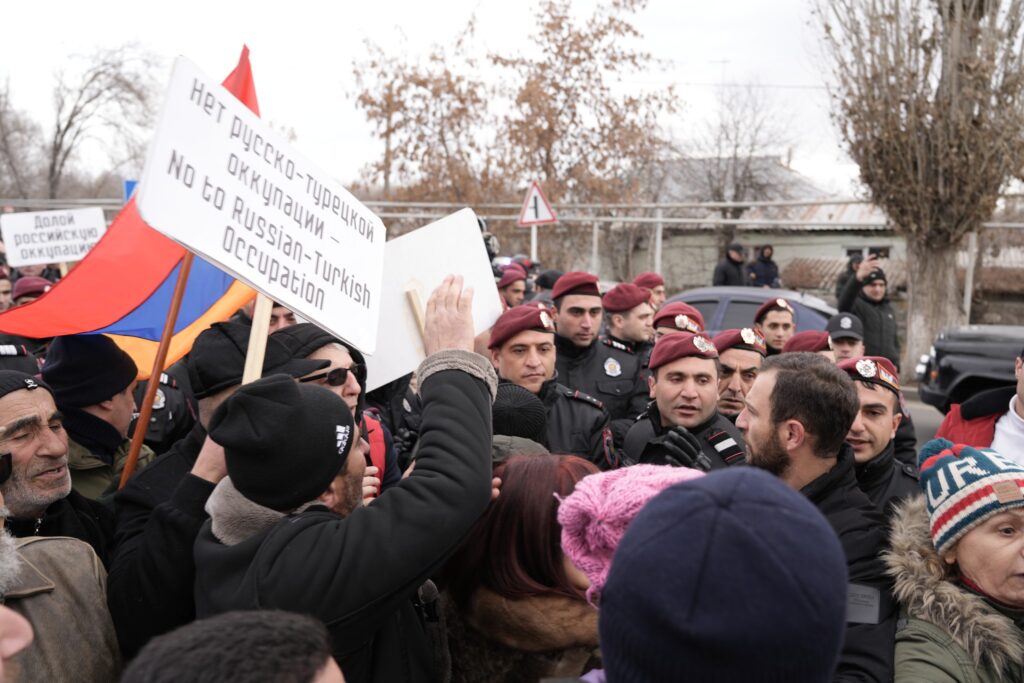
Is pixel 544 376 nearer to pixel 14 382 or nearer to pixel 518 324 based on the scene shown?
pixel 518 324

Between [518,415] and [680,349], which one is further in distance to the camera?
[680,349]

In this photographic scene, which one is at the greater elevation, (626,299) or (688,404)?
(626,299)

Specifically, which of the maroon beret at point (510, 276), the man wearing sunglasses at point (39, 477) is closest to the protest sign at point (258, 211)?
the man wearing sunglasses at point (39, 477)

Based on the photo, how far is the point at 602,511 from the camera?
61.8 inches

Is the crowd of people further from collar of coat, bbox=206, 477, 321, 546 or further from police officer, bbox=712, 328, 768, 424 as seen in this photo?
police officer, bbox=712, 328, 768, 424

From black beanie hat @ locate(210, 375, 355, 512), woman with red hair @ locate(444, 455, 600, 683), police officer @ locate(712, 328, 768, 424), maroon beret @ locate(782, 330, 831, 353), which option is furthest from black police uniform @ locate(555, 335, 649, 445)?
black beanie hat @ locate(210, 375, 355, 512)

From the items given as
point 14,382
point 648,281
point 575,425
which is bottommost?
point 575,425

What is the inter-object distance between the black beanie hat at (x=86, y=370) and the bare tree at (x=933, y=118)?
485 inches

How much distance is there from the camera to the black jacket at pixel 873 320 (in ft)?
28.5

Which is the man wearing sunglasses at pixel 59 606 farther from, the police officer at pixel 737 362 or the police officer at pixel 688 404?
the police officer at pixel 737 362

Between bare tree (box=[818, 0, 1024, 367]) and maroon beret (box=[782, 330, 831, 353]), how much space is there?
8.86m

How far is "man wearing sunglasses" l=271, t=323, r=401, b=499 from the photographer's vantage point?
2.94 meters

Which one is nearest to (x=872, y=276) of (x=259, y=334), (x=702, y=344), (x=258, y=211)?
(x=702, y=344)

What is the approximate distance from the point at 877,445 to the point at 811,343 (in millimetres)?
2053
